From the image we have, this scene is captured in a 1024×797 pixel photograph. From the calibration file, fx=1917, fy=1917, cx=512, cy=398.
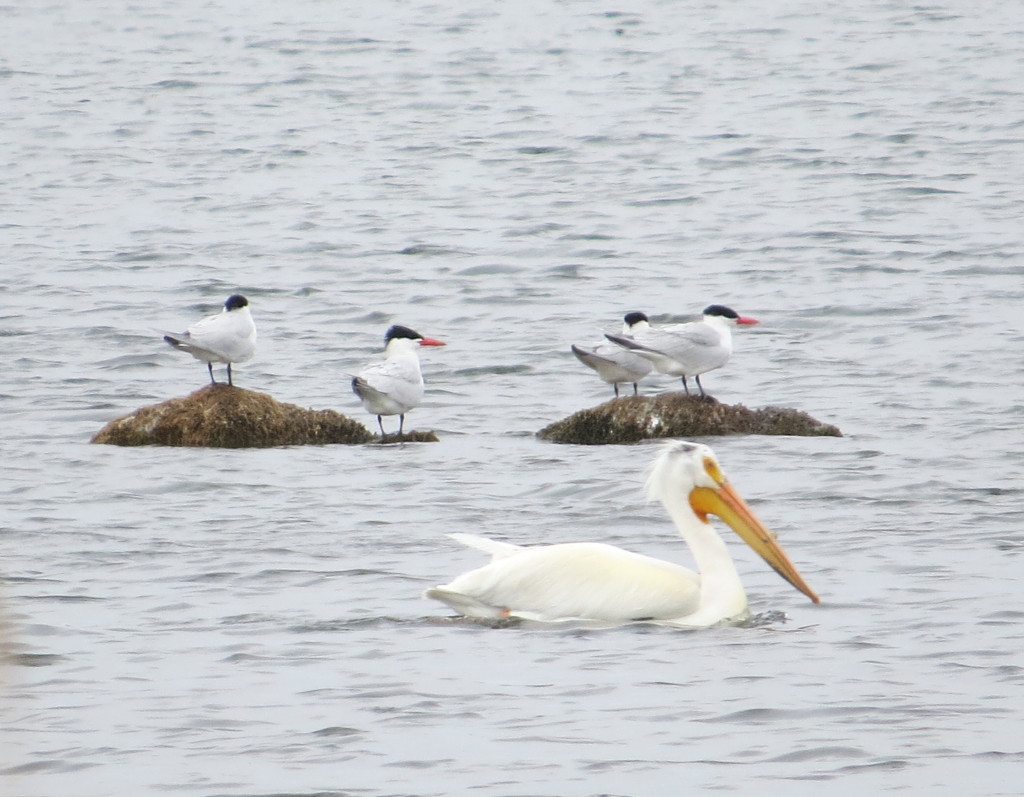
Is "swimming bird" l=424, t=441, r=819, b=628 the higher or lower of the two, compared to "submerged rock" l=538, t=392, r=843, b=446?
higher

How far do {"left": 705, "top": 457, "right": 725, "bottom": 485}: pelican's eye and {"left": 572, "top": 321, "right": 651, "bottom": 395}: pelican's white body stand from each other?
456 cm

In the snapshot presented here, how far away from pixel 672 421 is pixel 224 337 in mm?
3111

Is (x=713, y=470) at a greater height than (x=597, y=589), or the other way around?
(x=713, y=470)

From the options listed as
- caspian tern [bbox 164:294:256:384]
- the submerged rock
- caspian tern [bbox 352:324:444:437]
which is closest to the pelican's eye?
the submerged rock

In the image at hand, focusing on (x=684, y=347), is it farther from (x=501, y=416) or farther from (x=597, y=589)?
(x=597, y=589)

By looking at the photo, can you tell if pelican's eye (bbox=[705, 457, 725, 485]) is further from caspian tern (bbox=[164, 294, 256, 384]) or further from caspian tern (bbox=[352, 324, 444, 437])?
caspian tern (bbox=[164, 294, 256, 384])

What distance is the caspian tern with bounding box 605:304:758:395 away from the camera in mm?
13000

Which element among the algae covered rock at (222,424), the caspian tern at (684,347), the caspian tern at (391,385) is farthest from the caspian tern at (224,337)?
the caspian tern at (684,347)

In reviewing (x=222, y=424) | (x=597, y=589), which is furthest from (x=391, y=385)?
(x=597, y=589)

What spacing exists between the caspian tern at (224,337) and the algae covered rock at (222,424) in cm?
24

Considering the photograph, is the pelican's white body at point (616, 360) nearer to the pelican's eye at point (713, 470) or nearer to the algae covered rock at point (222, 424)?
the algae covered rock at point (222, 424)

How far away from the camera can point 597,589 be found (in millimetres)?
8133

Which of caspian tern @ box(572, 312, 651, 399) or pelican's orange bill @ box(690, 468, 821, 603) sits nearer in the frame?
pelican's orange bill @ box(690, 468, 821, 603)

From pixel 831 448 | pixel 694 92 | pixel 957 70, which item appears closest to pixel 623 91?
pixel 694 92
